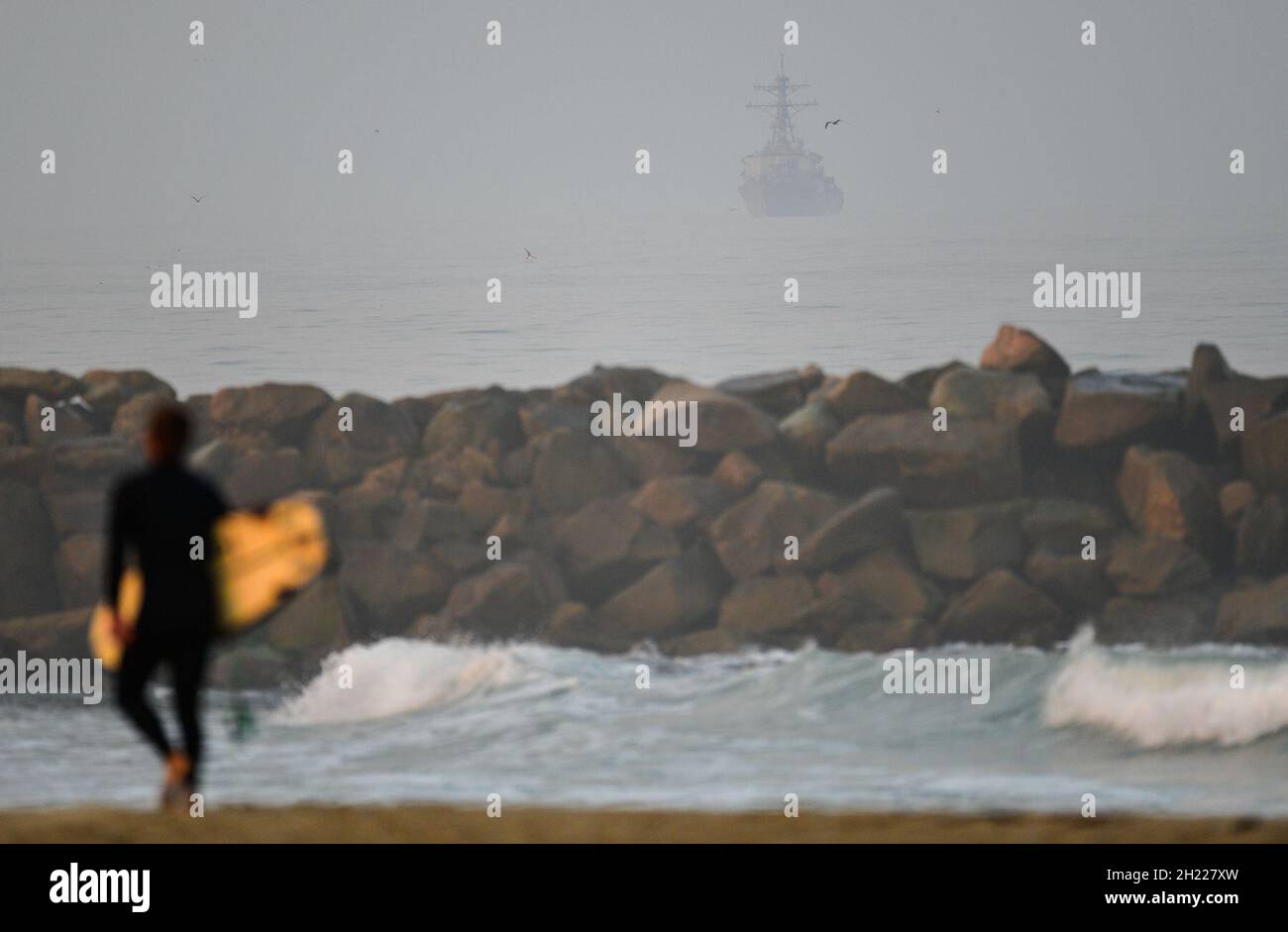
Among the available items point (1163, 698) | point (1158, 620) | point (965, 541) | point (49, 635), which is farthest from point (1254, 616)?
point (49, 635)

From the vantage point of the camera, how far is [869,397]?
17609 mm

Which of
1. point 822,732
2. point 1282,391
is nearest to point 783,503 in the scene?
point 822,732

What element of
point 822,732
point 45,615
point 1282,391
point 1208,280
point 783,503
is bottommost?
point 822,732

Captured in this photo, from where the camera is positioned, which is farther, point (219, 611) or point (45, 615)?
point (45, 615)

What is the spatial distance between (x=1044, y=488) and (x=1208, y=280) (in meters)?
7.26

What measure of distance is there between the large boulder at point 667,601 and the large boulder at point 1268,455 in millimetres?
5398

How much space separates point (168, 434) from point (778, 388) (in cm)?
1270

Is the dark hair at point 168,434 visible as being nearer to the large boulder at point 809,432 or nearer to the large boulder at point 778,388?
the large boulder at point 809,432

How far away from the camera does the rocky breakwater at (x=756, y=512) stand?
16.3 metres

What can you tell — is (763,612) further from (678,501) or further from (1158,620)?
(1158,620)

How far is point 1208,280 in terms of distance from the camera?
74.6 ft

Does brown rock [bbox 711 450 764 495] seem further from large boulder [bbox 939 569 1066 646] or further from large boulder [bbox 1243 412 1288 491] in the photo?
large boulder [bbox 1243 412 1288 491]

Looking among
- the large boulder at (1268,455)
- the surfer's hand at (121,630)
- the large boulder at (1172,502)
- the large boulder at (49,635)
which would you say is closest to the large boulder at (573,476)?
the large boulder at (49,635)
